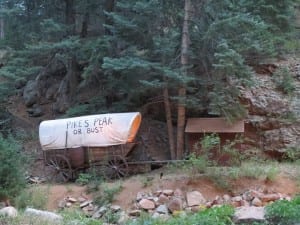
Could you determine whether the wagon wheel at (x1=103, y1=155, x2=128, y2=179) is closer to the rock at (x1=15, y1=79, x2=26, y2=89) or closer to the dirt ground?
the dirt ground

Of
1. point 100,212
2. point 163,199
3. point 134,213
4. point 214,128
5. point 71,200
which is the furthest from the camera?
point 214,128

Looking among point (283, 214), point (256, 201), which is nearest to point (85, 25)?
point (256, 201)

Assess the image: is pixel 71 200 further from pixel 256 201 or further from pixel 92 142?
pixel 256 201

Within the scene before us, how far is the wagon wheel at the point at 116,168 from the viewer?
11.0 m

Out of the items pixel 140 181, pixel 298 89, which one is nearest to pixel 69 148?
pixel 140 181

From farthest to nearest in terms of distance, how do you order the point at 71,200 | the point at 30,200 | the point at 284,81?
the point at 284,81, the point at 71,200, the point at 30,200

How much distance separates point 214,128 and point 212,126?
9cm

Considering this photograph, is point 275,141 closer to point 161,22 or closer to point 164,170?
point 164,170

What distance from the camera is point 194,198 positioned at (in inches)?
353

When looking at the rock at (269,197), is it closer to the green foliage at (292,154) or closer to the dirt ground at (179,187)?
the dirt ground at (179,187)

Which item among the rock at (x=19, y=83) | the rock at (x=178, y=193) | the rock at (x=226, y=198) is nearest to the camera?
the rock at (x=226, y=198)

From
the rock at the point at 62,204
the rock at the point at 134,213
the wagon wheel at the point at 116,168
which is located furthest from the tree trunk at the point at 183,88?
the rock at the point at 62,204

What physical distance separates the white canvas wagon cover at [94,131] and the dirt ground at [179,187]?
120 centimetres

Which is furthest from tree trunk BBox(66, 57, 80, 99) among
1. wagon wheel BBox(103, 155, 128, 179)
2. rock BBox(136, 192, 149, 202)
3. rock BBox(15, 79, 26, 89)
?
rock BBox(136, 192, 149, 202)
